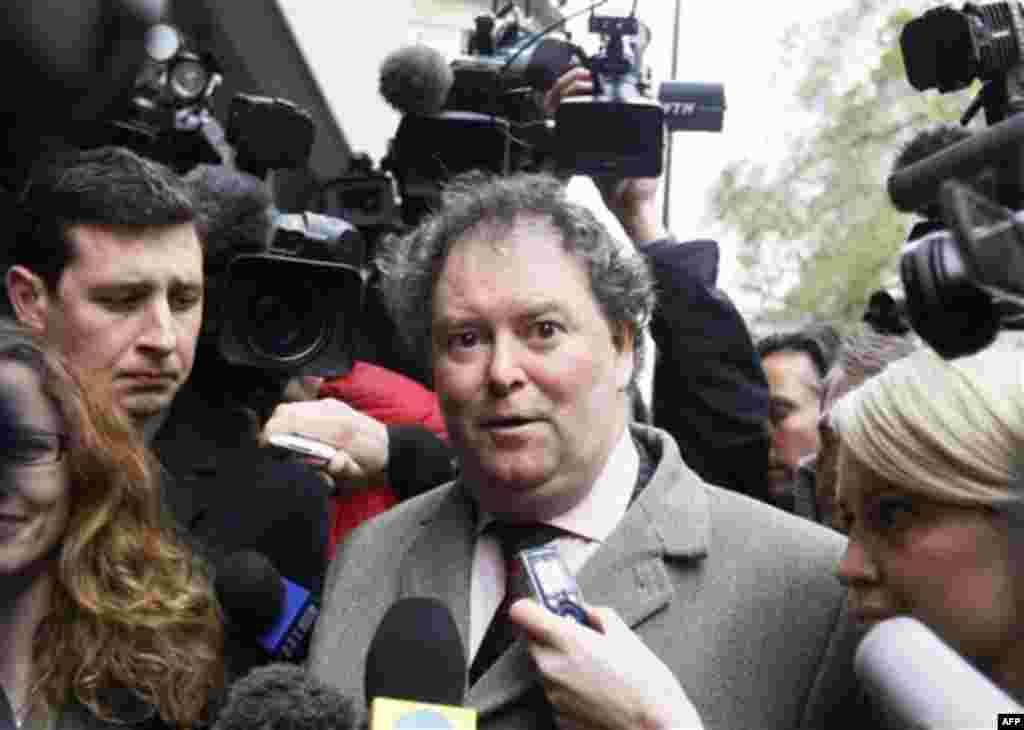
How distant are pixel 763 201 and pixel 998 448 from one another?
19905 millimetres

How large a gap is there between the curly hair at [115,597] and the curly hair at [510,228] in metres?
0.47

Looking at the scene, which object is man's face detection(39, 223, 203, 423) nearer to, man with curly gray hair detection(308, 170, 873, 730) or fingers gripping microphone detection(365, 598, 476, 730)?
man with curly gray hair detection(308, 170, 873, 730)

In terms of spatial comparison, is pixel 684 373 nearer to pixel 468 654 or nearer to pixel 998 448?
pixel 468 654

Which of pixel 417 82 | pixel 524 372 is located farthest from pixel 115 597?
pixel 417 82

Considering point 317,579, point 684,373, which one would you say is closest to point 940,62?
point 684,373

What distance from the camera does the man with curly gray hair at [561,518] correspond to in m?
2.03

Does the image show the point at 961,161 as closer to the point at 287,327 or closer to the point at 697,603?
the point at 697,603

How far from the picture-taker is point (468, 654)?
2109 mm

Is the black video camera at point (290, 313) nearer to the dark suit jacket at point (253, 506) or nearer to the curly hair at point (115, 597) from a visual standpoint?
the dark suit jacket at point (253, 506)

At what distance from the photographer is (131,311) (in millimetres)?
2502

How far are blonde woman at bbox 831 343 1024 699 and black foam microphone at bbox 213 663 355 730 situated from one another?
0.59 meters

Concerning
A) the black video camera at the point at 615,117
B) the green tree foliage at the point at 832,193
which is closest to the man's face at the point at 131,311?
the black video camera at the point at 615,117

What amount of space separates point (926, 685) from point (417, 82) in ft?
11.0

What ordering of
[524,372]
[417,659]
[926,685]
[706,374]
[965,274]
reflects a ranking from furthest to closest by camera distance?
[706,374] → [524,372] → [417,659] → [965,274] → [926,685]
